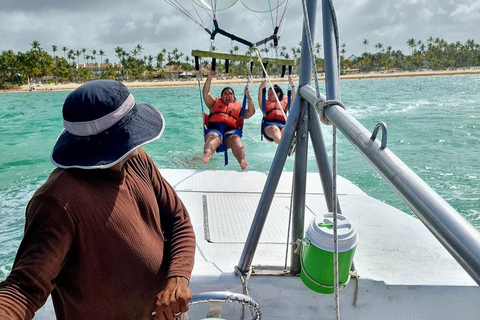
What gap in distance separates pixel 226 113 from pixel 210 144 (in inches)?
28.1

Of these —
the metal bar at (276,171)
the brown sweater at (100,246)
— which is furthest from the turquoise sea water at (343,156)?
the brown sweater at (100,246)

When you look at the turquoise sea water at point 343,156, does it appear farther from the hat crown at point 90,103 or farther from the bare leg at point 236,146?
the hat crown at point 90,103

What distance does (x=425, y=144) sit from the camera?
35.3 feet

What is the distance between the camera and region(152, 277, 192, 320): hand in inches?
47.5

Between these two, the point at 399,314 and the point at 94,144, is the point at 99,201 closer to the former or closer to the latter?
the point at 94,144

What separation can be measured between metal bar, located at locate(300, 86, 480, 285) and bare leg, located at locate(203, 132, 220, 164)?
4303 millimetres

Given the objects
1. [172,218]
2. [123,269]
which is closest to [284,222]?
[172,218]

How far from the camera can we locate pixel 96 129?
3.46ft

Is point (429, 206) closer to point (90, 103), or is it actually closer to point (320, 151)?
Result: point (90, 103)

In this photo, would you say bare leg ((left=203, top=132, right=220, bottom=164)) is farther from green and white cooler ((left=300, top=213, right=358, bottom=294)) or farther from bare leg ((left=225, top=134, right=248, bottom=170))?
green and white cooler ((left=300, top=213, right=358, bottom=294))

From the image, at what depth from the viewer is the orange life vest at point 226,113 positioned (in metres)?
5.86

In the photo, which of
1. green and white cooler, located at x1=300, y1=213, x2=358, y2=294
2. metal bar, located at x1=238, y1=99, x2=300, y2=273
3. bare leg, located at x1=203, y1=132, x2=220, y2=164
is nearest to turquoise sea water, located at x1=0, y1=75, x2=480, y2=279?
bare leg, located at x1=203, y1=132, x2=220, y2=164

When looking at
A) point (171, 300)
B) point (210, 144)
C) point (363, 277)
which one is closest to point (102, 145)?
point (171, 300)

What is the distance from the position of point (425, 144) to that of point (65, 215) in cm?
1151
